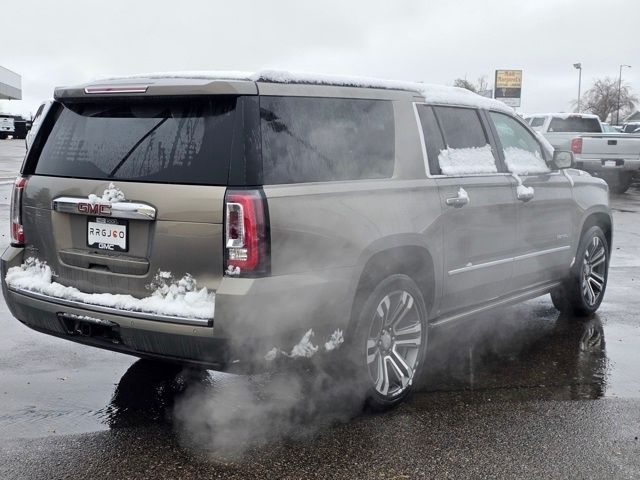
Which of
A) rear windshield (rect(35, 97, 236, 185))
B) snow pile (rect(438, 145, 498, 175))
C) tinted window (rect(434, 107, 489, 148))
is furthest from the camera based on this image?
tinted window (rect(434, 107, 489, 148))

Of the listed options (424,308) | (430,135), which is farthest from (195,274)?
(430,135)

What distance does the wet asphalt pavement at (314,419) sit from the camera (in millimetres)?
3510

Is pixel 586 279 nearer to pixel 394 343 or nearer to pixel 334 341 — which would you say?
pixel 394 343

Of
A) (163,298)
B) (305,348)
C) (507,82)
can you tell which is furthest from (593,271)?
(507,82)

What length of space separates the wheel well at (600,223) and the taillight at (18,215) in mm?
4339

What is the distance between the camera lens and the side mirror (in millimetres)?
5695

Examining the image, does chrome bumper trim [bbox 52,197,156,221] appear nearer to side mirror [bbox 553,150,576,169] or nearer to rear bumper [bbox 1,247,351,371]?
rear bumper [bbox 1,247,351,371]

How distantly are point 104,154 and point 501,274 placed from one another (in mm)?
2746

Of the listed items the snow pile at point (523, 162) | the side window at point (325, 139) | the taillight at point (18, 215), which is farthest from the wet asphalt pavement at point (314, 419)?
the snow pile at point (523, 162)

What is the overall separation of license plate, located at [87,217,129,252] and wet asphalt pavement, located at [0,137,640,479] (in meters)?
0.98

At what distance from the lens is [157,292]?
11.7 ft

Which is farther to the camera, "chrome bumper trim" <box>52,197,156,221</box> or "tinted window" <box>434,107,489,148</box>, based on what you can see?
"tinted window" <box>434,107,489,148</box>

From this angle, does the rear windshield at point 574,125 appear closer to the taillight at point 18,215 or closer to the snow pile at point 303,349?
A: the snow pile at point 303,349

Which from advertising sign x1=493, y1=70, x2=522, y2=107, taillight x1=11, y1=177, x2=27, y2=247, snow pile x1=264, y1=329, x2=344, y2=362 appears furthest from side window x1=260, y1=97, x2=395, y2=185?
advertising sign x1=493, y1=70, x2=522, y2=107
